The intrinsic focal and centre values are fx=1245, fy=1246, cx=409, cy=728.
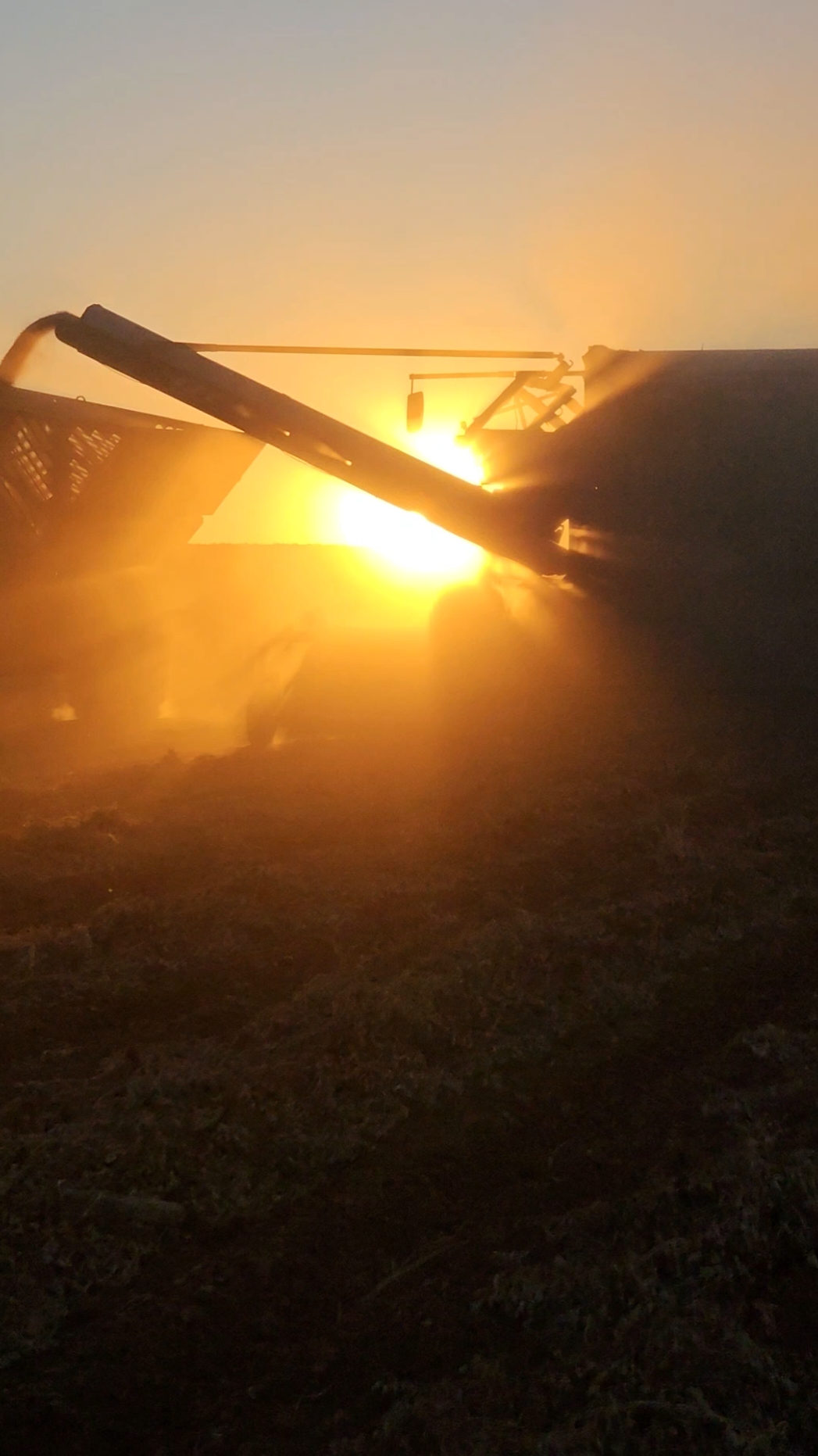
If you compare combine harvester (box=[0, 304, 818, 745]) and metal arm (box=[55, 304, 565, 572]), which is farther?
metal arm (box=[55, 304, 565, 572])

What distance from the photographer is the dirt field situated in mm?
3291

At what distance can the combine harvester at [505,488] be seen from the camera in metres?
9.79

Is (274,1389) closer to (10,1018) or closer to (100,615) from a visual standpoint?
(10,1018)

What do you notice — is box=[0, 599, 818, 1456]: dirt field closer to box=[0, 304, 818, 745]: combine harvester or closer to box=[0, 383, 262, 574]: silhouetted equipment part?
box=[0, 304, 818, 745]: combine harvester

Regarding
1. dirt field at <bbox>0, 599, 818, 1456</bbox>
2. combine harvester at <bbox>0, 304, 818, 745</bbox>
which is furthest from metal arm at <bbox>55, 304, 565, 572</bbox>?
dirt field at <bbox>0, 599, 818, 1456</bbox>

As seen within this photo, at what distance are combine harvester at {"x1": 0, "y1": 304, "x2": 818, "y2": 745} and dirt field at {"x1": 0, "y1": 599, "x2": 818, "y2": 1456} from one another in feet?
7.55

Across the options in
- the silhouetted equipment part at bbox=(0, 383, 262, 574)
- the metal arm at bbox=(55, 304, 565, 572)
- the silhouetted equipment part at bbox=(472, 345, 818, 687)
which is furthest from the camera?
the silhouetted equipment part at bbox=(0, 383, 262, 574)

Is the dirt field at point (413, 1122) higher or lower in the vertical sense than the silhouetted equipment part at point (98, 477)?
lower

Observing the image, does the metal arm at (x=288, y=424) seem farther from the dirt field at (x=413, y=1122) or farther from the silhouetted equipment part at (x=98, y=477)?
the dirt field at (x=413, y=1122)

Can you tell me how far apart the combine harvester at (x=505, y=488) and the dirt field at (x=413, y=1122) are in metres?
2.30

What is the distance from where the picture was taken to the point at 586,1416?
312 cm

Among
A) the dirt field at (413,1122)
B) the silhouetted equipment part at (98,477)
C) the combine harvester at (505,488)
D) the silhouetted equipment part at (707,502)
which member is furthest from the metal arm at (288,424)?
the dirt field at (413,1122)

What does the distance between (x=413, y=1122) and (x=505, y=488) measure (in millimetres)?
7969

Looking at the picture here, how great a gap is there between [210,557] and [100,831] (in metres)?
8.70
